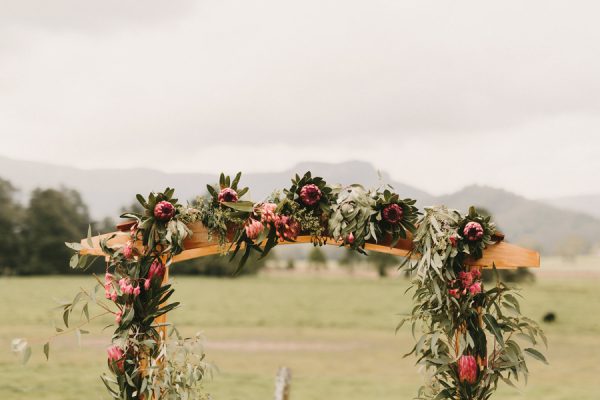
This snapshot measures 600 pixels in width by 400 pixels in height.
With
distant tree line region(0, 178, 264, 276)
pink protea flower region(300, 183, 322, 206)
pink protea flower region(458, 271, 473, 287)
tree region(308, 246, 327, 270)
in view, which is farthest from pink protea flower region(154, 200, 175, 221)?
tree region(308, 246, 327, 270)

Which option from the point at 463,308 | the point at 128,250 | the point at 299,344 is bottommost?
the point at 299,344

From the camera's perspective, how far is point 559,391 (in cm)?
1002

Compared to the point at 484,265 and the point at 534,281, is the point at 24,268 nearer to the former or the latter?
the point at 534,281

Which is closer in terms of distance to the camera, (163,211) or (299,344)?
(163,211)

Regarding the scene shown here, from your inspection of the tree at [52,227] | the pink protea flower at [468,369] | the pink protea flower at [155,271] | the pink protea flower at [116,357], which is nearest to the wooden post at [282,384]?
the pink protea flower at [468,369]

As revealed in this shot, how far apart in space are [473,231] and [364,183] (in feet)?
96.3

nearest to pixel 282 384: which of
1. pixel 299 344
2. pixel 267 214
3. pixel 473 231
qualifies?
pixel 267 214

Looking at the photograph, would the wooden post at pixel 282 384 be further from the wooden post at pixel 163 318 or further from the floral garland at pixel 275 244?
the wooden post at pixel 163 318

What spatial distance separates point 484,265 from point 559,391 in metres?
6.56

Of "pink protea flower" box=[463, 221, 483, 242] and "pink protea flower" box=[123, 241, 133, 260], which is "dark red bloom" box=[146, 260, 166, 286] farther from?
"pink protea flower" box=[463, 221, 483, 242]

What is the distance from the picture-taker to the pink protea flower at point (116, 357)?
440 centimetres

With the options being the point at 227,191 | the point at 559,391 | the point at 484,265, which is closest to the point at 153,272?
the point at 227,191

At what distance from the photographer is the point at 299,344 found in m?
15.0

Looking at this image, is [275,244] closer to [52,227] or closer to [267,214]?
[267,214]
